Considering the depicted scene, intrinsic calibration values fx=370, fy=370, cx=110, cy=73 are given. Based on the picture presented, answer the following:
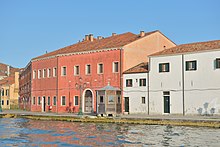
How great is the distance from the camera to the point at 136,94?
135 ft

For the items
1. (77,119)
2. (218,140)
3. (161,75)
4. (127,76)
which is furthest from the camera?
(127,76)

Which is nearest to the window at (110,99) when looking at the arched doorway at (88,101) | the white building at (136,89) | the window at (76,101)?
the white building at (136,89)

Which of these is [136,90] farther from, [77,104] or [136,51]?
[77,104]

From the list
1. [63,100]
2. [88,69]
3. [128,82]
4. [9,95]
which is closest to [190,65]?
[128,82]

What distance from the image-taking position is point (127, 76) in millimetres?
42125

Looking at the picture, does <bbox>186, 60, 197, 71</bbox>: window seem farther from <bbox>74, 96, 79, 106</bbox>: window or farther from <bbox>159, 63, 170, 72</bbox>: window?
<bbox>74, 96, 79, 106</bbox>: window

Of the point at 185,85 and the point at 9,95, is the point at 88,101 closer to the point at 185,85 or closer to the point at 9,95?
the point at 185,85

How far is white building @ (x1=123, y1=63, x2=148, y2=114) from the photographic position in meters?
40.4

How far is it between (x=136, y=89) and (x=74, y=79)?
10.4 m

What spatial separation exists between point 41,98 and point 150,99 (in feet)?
65.8

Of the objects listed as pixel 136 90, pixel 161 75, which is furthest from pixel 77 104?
pixel 161 75

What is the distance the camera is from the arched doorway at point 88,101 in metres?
46.0

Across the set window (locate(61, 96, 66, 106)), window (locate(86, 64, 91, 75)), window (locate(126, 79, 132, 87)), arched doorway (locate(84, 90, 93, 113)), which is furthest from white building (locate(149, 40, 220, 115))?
window (locate(61, 96, 66, 106))

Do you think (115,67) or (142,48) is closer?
(115,67)
